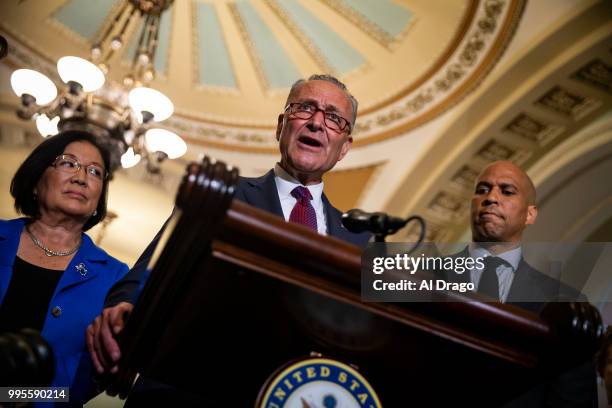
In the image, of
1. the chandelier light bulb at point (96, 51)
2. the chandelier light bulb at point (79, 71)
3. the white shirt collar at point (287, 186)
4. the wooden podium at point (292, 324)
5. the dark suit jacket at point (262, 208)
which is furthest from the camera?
the chandelier light bulb at point (96, 51)

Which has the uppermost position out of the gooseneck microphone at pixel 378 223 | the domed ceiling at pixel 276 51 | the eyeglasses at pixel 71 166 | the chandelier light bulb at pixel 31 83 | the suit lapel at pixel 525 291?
the domed ceiling at pixel 276 51

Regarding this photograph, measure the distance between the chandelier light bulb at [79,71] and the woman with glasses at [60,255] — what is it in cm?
244

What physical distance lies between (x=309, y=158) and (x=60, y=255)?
2.50 feet

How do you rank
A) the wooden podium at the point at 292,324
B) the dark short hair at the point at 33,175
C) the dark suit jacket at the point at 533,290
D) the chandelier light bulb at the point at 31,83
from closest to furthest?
the wooden podium at the point at 292,324, the dark suit jacket at the point at 533,290, the dark short hair at the point at 33,175, the chandelier light bulb at the point at 31,83

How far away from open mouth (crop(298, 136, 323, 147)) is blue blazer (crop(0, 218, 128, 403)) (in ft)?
2.19

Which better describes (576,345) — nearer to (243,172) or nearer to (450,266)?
(450,266)

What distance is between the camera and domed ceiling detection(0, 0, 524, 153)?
181 inches

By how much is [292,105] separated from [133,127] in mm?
3095

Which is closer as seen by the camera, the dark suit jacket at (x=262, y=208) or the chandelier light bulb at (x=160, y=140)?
the dark suit jacket at (x=262, y=208)

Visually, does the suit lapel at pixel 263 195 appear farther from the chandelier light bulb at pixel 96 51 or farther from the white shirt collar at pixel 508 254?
the chandelier light bulb at pixel 96 51

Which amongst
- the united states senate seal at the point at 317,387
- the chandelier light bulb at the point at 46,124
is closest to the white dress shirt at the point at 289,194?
the united states senate seal at the point at 317,387

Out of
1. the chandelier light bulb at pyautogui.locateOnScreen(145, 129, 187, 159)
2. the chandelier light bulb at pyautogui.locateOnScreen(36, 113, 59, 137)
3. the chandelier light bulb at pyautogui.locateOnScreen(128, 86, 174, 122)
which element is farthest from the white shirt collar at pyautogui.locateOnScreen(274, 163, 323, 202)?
the chandelier light bulb at pyautogui.locateOnScreen(36, 113, 59, 137)

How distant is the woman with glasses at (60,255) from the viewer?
4.53 feet

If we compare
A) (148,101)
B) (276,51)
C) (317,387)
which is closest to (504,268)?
(317,387)
